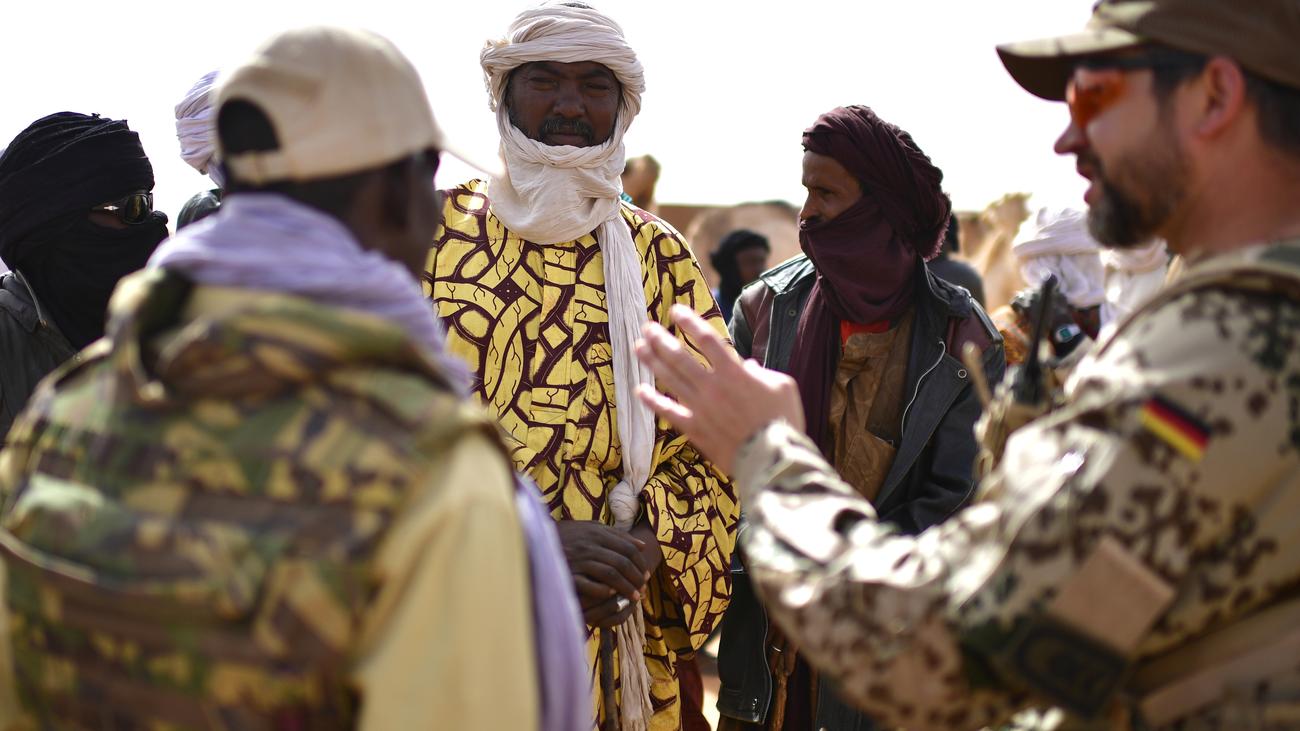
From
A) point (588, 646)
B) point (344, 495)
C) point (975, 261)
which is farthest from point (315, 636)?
point (975, 261)

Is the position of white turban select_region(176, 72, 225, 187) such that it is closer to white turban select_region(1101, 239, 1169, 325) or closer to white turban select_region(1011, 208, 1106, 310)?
white turban select_region(1101, 239, 1169, 325)

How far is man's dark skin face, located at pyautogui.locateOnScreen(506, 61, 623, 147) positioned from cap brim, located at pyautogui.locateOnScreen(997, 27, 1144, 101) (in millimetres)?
1905

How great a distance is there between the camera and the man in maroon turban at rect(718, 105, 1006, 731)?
3.91 m

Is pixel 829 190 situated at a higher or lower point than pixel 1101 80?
lower

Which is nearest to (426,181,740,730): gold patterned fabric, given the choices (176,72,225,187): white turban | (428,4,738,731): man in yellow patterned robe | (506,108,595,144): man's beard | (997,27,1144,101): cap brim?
(428,4,738,731): man in yellow patterned robe

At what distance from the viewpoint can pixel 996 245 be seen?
9.59 metres

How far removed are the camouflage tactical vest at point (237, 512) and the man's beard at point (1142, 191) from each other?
105 cm

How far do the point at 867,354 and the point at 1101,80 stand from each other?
220cm

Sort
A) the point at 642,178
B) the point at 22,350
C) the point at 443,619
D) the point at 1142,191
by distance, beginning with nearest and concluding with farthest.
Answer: the point at 443,619 → the point at 1142,191 → the point at 22,350 → the point at 642,178

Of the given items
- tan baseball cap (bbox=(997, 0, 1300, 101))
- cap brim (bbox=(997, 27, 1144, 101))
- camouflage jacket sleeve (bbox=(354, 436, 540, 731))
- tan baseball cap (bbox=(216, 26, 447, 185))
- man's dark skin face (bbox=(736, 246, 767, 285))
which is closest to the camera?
camouflage jacket sleeve (bbox=(354, 436, 540, 731))

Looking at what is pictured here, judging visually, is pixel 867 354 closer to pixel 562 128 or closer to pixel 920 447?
pixel 920 447

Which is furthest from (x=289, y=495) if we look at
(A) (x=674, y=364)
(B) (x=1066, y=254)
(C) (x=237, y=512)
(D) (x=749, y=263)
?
(D) (x=749, y=263)

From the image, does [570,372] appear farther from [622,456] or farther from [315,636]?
[315,636]

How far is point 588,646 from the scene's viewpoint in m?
3.65
